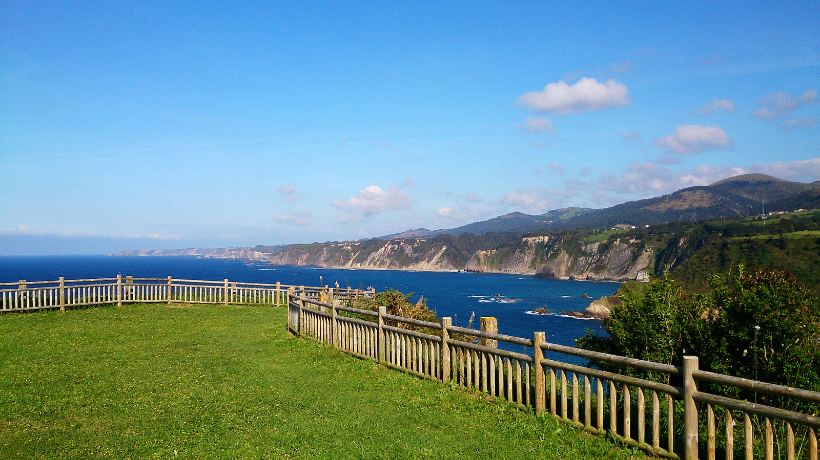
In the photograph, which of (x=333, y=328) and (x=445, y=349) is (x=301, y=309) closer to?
(x=333, y=328)

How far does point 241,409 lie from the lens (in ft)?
30.0

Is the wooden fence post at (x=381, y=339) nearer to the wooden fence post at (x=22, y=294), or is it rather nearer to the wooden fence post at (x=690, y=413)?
the wooden fence post at (x=690, y=413)

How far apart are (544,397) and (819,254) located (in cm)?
10108

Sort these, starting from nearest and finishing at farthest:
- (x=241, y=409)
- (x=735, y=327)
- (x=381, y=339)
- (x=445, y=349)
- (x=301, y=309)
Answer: (x=735, y=327) < (x=241, y=409) < (x=445, y=349) < (x=381, y=339) < (x=301, y=309)

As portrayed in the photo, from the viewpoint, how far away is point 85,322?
2020cm

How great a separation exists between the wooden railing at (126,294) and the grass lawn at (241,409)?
24.1ft

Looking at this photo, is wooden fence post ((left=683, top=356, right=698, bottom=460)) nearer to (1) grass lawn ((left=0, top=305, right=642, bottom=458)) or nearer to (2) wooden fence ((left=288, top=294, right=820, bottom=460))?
(2) wooden fence ((left=288, top=294, right=820, bottom=460))

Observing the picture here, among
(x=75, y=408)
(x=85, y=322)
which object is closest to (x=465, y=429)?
(x=75, y=408)

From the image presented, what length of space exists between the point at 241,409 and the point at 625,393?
18.6ft

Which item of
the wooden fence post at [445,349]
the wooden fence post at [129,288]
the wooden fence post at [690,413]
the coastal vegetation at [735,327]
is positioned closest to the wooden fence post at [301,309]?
the wooden fence post at [445,349]

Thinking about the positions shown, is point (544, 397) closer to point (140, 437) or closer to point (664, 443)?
point (664, 443)

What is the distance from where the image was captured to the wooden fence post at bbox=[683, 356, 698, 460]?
21.0ft

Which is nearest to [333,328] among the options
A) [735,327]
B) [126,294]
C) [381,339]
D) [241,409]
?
[381,339]

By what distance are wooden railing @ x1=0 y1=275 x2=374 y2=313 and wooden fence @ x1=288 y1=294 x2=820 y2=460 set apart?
963 cm
